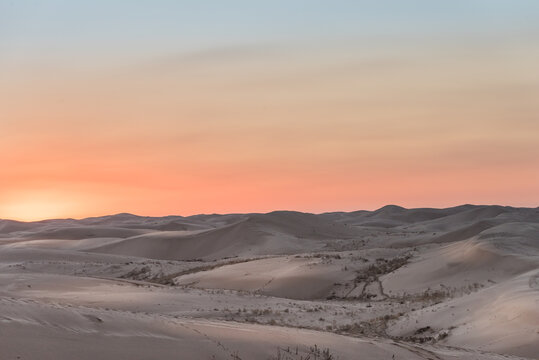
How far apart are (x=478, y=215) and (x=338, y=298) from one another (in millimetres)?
63123

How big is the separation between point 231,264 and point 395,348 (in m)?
22.6

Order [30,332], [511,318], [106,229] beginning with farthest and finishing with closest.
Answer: [106,229] → [511,318] → [30,332]

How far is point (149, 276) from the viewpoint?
104 feet

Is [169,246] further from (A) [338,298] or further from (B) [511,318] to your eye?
(B) [511,318]

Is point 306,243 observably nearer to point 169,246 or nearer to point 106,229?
point 169,246

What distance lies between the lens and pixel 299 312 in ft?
57.1

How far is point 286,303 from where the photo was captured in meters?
19.1

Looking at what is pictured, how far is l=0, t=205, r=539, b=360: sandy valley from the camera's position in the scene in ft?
26.4

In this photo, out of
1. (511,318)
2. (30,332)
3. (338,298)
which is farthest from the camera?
(338,298)

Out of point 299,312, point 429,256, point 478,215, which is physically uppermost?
point 478,215

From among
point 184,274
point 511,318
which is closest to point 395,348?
point 511,318

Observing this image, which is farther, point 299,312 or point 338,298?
point 338,298

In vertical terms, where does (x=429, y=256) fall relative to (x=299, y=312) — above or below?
above

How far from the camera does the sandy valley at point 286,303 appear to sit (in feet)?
26.4
